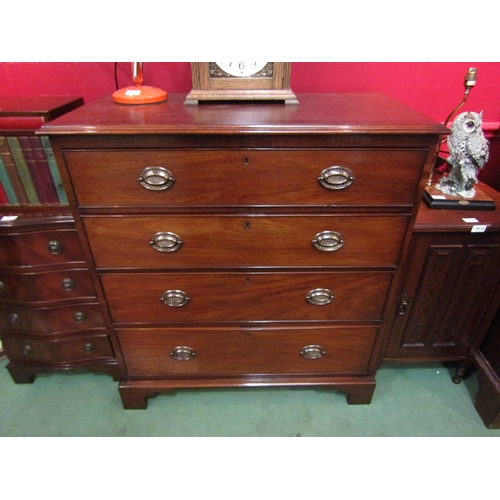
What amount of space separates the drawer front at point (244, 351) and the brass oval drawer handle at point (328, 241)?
1.20 ft

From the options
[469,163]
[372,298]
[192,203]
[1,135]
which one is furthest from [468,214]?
[1,135]

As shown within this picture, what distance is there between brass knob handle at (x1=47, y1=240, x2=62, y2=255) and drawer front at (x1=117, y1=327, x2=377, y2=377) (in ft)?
1.18

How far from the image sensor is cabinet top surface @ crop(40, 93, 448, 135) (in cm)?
80

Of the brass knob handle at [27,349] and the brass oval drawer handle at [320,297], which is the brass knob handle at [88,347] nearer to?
the brass knob handle at [27,349]

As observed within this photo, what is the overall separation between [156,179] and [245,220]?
0.27m

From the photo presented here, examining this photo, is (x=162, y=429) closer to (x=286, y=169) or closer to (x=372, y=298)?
(x=372, y=298)

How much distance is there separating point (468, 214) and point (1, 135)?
157 cm

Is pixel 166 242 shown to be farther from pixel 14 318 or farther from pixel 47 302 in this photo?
pixel 14 318

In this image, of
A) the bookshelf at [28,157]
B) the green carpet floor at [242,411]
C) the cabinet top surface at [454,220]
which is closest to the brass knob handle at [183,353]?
the green carpet floor at [242,411]

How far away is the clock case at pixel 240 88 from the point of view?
100 centimetres

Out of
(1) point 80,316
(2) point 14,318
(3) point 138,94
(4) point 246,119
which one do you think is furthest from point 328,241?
(2) point 14,318

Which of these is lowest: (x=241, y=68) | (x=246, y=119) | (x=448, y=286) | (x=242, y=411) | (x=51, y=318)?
(x=242, y=411)

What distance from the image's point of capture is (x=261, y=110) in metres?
0.95

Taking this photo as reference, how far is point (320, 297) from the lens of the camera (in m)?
1.11
